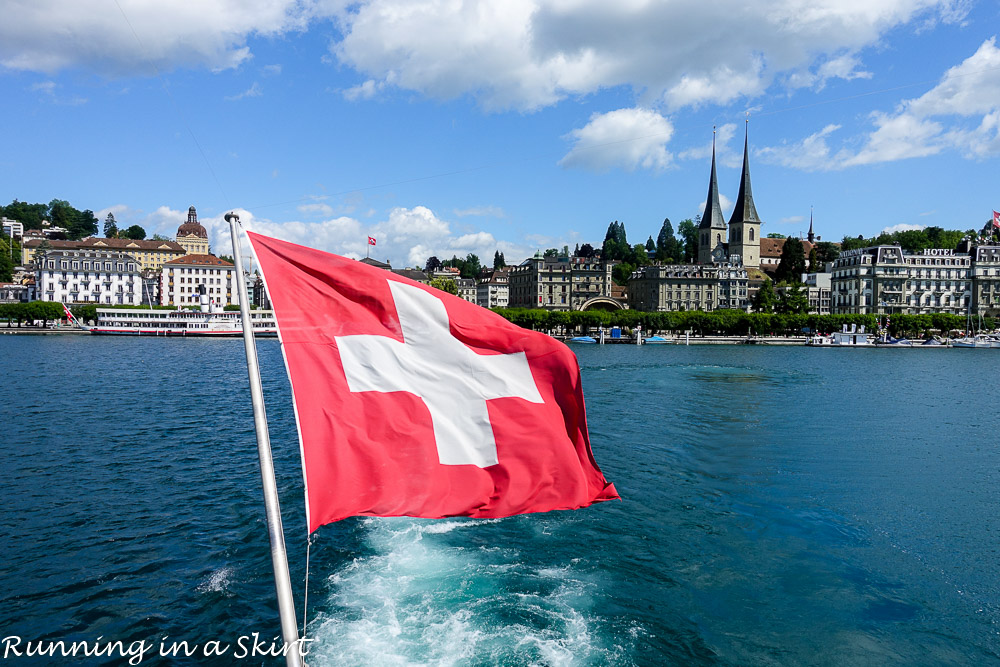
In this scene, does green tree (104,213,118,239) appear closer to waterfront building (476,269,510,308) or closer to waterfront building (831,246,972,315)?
waterfront building (476,269,510,308)

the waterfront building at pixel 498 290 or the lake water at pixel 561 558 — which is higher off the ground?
the waterfront building at pixel 498 290

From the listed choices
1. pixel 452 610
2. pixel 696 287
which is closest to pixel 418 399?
pixel 452 610

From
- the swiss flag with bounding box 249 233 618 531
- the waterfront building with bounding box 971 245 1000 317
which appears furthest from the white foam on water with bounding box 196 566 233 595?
the waterfront building with bounding box 971 245 1000 317

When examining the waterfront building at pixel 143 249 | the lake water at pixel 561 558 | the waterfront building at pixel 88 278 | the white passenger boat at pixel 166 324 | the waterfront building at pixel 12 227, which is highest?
the waterfront building at pixel 12 227

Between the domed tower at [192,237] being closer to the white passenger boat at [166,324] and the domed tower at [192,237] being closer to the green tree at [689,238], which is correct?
the white passenger boat at [166,324]

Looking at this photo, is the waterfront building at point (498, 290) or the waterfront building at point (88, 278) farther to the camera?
the waterfront building at point (498, 290)

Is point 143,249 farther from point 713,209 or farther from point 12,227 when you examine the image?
point 713,209

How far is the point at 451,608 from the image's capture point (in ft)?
29.9

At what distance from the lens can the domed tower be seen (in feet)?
546

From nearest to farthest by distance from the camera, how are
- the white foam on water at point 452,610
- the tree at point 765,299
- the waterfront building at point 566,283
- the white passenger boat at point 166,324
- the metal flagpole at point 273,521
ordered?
1. the metal flagpole at point 273,521
2. the white foam on water at point 452,610
3. the white passenger boat at point 166,324
4. the tree at point 765,299
5. the waterfront building at point 566,283

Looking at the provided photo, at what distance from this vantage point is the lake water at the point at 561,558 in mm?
8547

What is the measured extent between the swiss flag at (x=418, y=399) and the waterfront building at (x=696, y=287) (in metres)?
128

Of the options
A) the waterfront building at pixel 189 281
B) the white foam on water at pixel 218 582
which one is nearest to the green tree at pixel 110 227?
the waterfront building at pixel 189 281

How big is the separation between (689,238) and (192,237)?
131600mm
